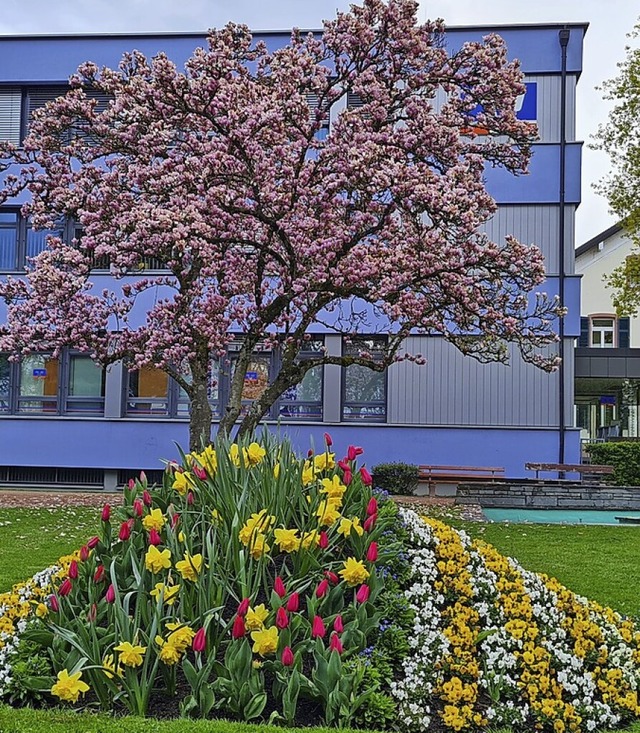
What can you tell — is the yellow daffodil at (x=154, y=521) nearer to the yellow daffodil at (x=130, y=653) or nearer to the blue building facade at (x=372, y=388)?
the yellow daffodil at (x=130, y=653)

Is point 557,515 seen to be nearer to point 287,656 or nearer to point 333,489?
point 333,489

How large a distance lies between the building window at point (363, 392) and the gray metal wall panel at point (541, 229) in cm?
412

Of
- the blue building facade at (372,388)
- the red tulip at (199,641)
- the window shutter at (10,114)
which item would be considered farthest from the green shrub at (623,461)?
the red tulip at (199,641)

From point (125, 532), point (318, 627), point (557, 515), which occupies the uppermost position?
point (125, 532)

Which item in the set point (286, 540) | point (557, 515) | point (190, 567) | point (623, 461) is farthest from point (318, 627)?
point (623, 461)

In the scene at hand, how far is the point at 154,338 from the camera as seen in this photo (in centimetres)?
1384

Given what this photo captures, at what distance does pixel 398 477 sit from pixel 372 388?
2.62m

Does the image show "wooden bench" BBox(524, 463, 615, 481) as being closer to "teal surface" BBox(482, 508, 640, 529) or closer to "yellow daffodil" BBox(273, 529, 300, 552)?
"teal surface" BBox(482, 508, 640, 529)

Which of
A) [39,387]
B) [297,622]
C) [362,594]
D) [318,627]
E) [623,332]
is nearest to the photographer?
[318,627]

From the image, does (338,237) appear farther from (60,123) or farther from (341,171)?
(60,123)

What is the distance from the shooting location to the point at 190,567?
496cm

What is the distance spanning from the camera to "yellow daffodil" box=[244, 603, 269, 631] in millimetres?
4477

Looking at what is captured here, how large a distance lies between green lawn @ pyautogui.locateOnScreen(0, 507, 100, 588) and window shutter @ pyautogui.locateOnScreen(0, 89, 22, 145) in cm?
1176

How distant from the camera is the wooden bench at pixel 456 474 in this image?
20047 mm
